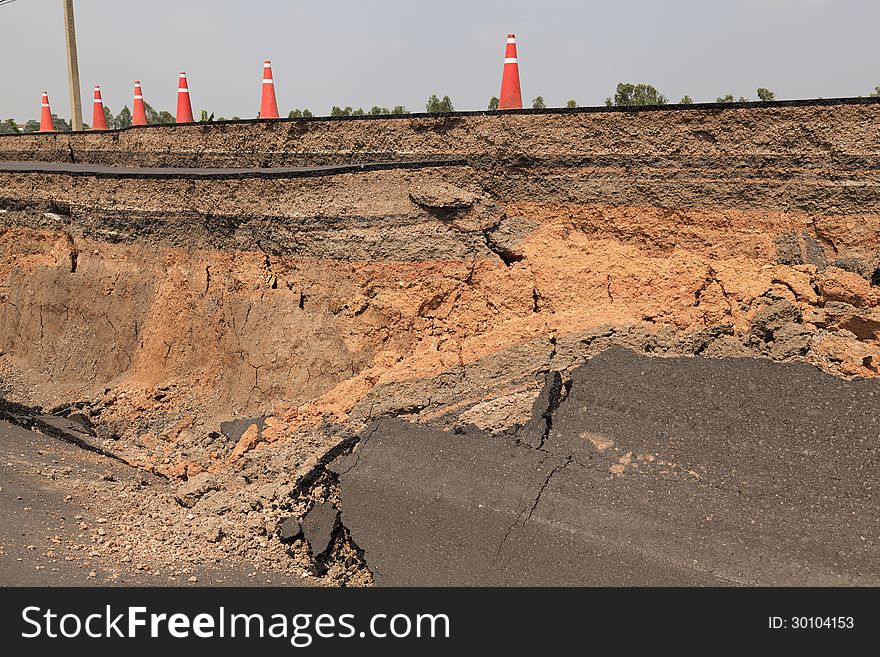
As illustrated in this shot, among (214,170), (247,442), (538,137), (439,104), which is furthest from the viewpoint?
(439,104)

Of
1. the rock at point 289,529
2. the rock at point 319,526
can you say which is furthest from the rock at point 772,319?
the rock at point 289,529

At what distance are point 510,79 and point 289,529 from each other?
18.6 feet

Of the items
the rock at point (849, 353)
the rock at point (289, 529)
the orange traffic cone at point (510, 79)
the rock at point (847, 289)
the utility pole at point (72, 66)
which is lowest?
the rock at point (289, 529)

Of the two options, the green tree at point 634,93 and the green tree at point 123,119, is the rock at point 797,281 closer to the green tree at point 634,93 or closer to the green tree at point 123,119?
the green tree at point 634,93

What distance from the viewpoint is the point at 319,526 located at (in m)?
5.12

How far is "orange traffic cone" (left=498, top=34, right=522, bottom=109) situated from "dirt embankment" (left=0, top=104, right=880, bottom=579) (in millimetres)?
1491

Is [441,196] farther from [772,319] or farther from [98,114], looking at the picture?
[98,114]

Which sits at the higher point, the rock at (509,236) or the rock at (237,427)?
the rock at (509,236)

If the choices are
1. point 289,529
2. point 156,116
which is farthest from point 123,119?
point 289,529

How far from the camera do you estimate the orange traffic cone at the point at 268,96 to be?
11539mm

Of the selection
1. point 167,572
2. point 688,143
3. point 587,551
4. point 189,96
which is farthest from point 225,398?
point 189,96

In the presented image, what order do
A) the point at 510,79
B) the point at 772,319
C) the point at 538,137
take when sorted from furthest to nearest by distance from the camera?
the point at 510,79
the point at 538,137
the point at 772,319

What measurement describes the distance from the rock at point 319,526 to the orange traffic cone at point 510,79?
518 cm
